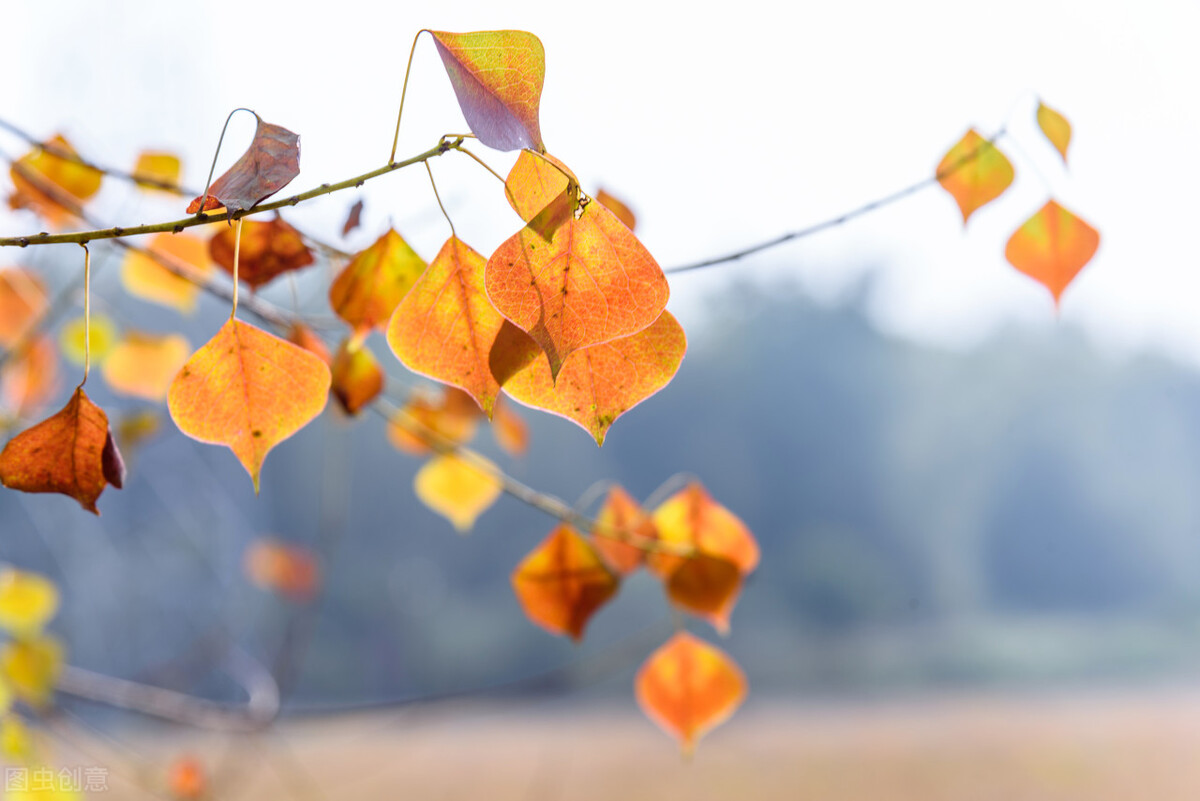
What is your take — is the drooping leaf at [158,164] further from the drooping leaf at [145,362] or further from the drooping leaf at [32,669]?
the drooping leaf at [32,669]

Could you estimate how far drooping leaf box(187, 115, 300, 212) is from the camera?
18 centimetres

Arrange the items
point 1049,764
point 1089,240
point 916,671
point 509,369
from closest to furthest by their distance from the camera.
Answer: point 509,369
point 1089,240
point 1049,764
point 916,671

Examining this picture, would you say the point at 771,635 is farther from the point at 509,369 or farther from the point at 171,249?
the point at 509,369

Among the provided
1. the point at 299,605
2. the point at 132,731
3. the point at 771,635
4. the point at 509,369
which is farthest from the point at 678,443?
the point at 509,369

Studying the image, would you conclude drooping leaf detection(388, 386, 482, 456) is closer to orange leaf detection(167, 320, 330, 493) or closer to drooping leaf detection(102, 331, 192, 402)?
drooping leaf detection(102, 331, 192, 402)

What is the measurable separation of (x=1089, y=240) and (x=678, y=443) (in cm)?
121

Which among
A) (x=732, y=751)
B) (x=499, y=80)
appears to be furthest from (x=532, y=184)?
(x=732, y=751)

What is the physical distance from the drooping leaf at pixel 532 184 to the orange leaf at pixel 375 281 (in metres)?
0.11

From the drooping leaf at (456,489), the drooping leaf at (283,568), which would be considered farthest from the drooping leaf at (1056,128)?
the drooping leaf at (283,568)

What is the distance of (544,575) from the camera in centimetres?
40

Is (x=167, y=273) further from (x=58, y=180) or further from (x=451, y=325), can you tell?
(x=451, y=325)

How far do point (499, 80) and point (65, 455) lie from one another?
0.54ft

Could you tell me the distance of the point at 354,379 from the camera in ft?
1.18

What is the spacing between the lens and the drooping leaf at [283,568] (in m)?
1.44
